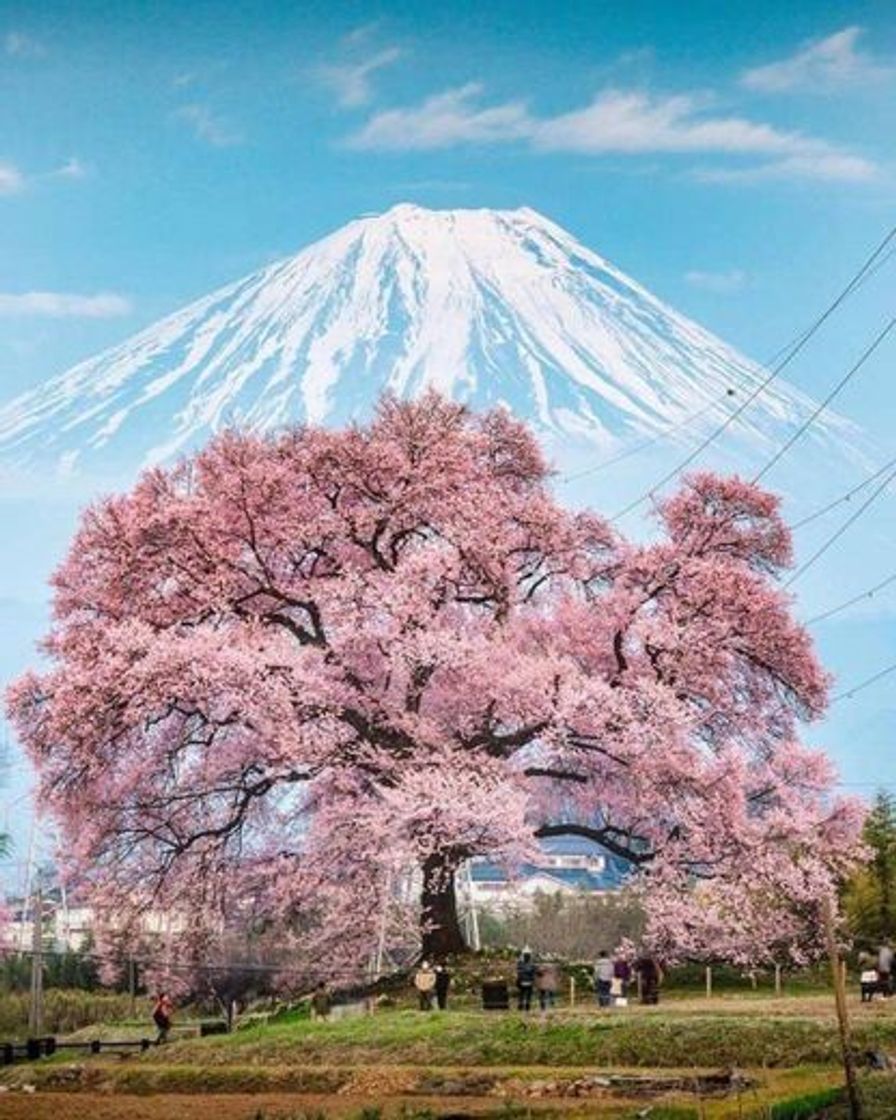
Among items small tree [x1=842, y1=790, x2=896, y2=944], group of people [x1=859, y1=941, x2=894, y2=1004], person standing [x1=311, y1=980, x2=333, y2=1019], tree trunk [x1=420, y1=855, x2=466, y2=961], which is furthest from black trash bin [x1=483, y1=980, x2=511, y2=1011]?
small tree [x1=842, y1=790, x2=896, y2=944]

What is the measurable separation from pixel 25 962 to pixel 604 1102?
183 feet

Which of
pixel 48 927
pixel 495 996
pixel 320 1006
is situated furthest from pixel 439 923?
pixel 48 927

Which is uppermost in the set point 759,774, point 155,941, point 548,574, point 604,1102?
point 548,574

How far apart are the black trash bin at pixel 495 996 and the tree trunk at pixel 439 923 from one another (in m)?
4.22

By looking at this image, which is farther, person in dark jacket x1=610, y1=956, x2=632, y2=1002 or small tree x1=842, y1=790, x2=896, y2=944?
→ small tree x1=842, y1=790, x2=896, y2=944

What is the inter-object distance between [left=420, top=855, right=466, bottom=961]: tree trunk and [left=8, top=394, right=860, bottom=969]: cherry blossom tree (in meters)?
0.08

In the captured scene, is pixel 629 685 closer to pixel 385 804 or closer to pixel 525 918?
pixel 385 804

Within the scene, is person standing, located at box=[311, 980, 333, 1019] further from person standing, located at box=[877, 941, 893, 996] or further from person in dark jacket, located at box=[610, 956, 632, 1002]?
person standing, located at box=[877, 941, 893, 996]

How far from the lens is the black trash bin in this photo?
32.2 m

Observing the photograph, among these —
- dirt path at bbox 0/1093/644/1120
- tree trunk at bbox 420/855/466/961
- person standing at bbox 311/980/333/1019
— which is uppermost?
tree trunk at bbox 420/855/466/961

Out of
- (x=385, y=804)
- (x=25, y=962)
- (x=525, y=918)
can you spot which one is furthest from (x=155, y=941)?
(x=525, y=918)

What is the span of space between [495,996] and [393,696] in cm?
714

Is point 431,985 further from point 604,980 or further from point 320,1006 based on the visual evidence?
point 604,980

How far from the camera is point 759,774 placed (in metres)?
38.4
